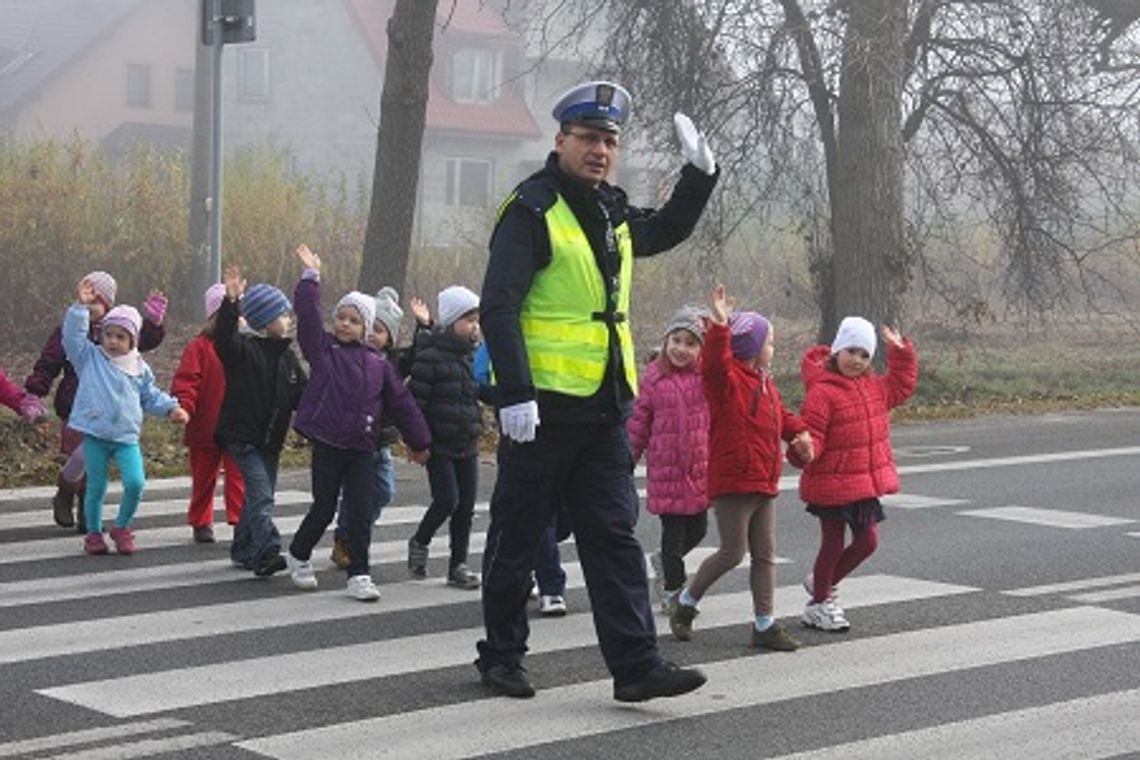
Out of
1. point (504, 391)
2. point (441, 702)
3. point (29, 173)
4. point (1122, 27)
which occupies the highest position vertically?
point (1122, 27)

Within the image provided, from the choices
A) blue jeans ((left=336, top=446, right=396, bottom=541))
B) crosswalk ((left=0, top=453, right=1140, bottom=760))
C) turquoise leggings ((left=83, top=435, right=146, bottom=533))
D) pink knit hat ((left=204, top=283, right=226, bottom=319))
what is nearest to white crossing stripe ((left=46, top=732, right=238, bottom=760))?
crosswalk ((left=0, top=453, right=1140, bottom=760))

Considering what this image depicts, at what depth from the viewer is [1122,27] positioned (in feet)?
101

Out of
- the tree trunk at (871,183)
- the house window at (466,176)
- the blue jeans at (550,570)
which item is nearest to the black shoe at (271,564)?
the blue jeans at (550,570)

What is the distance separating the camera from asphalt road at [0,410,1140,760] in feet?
26.3

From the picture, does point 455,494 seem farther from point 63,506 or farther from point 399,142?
point 399,142

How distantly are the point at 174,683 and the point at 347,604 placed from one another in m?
1.98

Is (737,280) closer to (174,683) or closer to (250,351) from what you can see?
(250,351)

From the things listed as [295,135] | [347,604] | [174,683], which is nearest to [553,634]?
[347,604]

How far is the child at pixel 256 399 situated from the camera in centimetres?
1164

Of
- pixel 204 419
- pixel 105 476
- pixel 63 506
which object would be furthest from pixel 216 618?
pixel 63 506

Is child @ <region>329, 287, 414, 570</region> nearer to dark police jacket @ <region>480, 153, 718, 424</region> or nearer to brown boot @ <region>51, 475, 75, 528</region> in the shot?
brown boot @ <region>51, 475, 75, 528</region>

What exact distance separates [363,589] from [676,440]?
59.7 inches

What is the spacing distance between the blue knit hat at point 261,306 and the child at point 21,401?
1.17 meters

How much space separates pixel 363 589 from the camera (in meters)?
10.8
